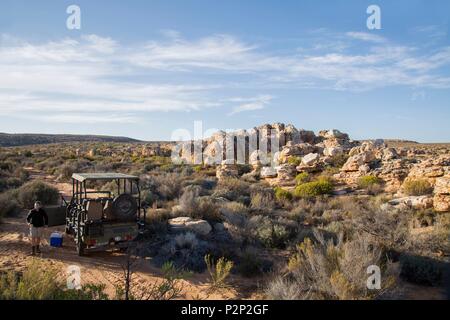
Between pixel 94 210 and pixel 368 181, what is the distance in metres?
14.6

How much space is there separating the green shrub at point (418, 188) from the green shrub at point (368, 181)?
7.76 feet

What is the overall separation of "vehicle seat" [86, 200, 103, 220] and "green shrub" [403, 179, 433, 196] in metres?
13.2

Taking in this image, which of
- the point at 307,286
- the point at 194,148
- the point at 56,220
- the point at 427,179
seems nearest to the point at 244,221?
the point at 307,286

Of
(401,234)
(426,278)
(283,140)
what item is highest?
(283,140)

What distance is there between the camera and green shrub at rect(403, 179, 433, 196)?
50.6 feet

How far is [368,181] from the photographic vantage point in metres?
18.6

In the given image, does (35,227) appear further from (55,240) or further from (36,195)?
(36,195)

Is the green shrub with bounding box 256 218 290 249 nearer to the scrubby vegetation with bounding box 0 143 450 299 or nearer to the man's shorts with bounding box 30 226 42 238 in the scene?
the scrubby vegetation with bounding box 0 143 450 299

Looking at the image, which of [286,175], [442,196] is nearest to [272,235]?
[442,196]

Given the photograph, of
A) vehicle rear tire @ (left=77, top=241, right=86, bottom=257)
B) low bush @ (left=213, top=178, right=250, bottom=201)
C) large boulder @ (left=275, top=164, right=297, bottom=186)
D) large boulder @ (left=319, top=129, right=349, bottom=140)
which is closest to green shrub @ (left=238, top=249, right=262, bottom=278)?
vehicle rear tire @ (left=77, top=241, right=86, bottom=257)
